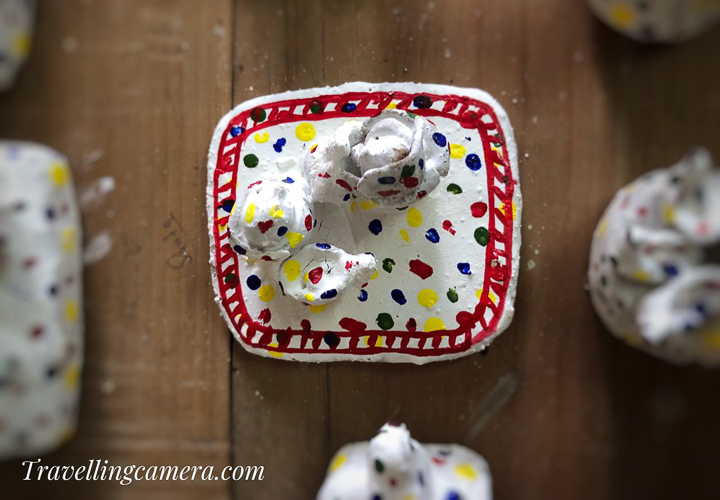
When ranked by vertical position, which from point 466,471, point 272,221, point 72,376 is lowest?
point 466,471

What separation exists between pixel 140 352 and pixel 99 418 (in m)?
0.11

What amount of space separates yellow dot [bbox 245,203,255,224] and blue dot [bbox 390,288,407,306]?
221 mm

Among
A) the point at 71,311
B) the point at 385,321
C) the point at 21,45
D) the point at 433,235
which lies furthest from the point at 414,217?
the point at 21,45

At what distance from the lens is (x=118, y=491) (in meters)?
0.75

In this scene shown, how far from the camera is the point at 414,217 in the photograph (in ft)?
2.34

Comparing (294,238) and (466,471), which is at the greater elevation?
(294,238)

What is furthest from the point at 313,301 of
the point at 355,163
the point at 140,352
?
the point at 140,352

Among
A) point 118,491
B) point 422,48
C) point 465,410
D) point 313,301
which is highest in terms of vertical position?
point 422,48

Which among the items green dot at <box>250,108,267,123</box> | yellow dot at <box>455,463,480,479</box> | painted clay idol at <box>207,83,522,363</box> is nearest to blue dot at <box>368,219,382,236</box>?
painted clay idol at <box>207,83,522,363</box>

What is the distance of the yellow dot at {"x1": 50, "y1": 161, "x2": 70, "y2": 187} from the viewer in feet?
2.40

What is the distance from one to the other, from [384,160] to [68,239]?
1.51ft

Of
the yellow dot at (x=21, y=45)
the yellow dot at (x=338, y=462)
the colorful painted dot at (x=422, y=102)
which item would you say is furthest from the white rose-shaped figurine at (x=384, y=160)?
the yellow dot at (x=21, y=45)

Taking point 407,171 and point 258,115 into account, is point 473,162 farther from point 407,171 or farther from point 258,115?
point 258,115

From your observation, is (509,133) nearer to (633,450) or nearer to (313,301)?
(313,301)
